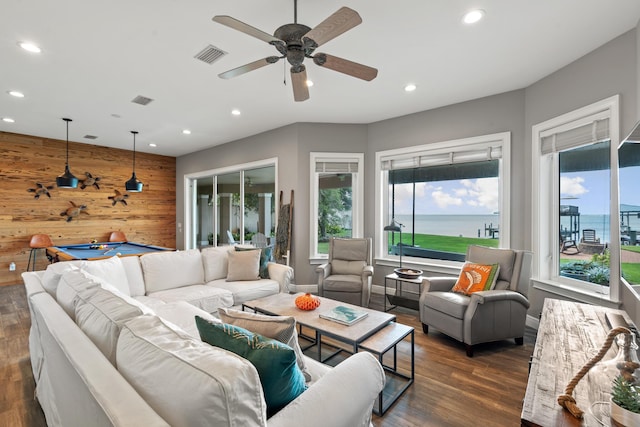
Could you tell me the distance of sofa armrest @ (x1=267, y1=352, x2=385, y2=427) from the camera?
1.04m

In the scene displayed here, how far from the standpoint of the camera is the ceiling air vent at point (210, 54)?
273 centimetres

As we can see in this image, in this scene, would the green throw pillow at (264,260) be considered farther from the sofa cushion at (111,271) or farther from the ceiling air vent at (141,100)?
the ceiling air vent at (141,100)

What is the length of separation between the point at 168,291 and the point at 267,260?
1.22 meters

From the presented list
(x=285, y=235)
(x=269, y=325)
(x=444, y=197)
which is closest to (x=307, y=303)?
(x=269, y=325)

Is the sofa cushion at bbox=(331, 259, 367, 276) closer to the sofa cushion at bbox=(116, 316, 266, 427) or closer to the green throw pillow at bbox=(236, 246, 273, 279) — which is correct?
the green throw pillow at bbox=(236, 246, 273, 279)

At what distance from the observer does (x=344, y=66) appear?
2.24 meters

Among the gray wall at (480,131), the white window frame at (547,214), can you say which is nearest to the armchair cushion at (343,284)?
the gray wall at (480,131)

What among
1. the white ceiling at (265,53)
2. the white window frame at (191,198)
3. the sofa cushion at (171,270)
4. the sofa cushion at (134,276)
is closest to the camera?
the white ceiling at (265,53)

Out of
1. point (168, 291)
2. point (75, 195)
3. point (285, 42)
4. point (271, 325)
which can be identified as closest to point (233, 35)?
point (285, 42)

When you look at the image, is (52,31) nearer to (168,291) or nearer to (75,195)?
(168,291)

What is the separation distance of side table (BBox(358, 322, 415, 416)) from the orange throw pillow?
1145mm

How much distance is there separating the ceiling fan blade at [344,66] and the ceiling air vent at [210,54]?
1.18 meters

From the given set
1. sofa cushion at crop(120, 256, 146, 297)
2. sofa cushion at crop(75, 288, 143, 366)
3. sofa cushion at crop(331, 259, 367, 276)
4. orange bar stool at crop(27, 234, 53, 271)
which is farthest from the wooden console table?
orange bar stool at crop(27, 234, 53, 271)

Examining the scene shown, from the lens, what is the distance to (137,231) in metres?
7.11
